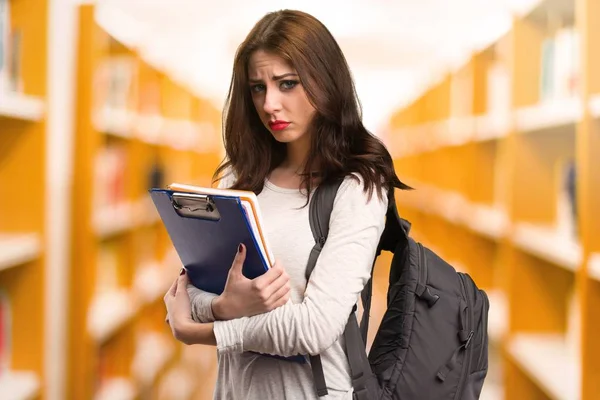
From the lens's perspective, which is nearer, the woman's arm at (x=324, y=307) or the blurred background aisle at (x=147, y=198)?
the woman's arm at (x=324, y=307)

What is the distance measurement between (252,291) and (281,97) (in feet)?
1.28

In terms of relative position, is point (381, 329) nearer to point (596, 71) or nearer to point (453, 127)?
point (596, 71)

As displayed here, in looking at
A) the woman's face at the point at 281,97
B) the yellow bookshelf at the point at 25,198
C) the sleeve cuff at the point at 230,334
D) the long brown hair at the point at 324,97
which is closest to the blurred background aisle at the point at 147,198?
the yellow bookshelf at the point at 25,198

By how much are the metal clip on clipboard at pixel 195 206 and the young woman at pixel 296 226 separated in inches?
3.6

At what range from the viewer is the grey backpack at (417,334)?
53.0 inches

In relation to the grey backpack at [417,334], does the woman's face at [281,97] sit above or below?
above

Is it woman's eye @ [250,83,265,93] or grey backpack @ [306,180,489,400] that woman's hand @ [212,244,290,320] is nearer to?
grey backpack @ [306,180,489,400]

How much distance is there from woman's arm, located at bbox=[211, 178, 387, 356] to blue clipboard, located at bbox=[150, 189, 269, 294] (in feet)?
0.30

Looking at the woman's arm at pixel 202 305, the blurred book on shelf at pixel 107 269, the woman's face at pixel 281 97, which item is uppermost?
the woman's face at pixel 281 97

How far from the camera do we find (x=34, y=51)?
2.33 m

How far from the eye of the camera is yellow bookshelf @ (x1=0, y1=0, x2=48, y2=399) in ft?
7.62

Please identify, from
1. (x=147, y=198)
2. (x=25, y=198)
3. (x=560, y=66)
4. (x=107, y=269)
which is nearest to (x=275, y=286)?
(x=25, y=198)

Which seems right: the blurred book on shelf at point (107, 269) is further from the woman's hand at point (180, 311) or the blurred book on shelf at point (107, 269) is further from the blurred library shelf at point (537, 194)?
the woman's hand at point (180, 311)

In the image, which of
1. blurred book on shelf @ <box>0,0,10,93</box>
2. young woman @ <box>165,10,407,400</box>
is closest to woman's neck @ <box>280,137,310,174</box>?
young woman @ <box>165,10,407,400</box>
